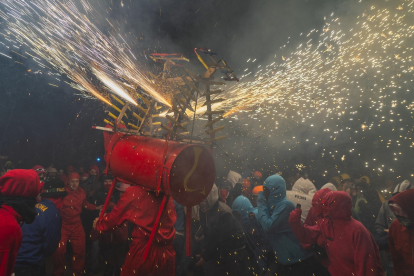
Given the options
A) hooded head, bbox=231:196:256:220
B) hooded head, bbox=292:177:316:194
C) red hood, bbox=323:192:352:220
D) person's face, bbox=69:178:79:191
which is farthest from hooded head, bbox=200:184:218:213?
person's face, bbox=69:178:79:191

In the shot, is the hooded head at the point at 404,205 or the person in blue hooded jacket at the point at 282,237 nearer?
the hooded head at the point at 404,205

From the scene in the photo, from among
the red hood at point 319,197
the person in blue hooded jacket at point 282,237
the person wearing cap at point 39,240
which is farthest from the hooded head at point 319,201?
the person wearing cap at point 39,240

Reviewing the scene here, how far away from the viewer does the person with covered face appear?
3.83 meters

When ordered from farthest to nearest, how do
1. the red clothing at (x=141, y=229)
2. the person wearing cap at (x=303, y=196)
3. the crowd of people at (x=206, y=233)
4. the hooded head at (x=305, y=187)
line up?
1. the hooded head at (x=305, y=187)
2. the person wearing cap at (x=303, y=196)
3. the red clothing at (x=141, y=229)
4. the crowd of people at (x=206, y=233)

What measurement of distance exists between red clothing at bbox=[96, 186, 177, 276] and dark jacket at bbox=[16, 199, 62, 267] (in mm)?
1026

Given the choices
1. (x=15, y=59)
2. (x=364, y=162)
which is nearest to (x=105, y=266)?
(x=15, y=59)

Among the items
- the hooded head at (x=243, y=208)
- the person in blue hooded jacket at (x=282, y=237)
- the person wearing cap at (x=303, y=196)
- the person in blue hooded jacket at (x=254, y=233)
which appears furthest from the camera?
the hooded head at (x=243, y=208)

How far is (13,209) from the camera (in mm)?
1966

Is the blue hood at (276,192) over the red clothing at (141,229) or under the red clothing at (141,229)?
over

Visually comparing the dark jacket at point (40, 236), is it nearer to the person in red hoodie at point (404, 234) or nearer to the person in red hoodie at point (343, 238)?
the person in red hoodie at point (343, 238)

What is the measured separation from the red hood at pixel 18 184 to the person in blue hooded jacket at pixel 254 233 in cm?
353

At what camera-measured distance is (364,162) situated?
10.9 meters

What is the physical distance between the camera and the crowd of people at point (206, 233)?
2523 millimetres

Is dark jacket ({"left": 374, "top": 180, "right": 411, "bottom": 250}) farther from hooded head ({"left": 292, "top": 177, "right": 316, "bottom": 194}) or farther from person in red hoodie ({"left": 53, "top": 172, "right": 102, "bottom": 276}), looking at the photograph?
person in red hoodie ({"left": 53, "top": 172, "right": 102, "bottom": 276})
